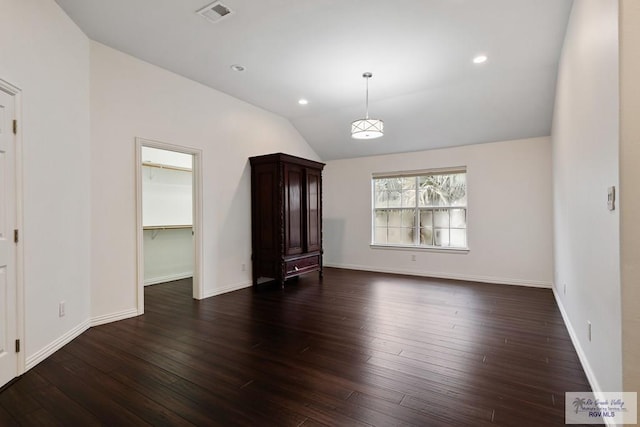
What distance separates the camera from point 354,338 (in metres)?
2.96

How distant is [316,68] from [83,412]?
12.7ft

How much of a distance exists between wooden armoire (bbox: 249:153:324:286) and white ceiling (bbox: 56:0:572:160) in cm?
109

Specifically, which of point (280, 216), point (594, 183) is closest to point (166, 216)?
point (280, 216)

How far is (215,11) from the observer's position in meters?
2.81

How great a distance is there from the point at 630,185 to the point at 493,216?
4303 mm

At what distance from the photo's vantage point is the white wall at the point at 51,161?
7.82 feet

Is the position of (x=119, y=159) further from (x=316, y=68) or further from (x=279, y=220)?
(x=316, y=68)

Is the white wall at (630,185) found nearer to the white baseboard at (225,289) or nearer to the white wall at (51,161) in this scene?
the white wall at (51,161)

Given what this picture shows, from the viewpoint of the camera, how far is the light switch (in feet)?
4.99

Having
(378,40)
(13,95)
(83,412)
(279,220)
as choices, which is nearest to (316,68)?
(378,40)

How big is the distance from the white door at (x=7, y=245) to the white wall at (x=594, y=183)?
11.9 ft

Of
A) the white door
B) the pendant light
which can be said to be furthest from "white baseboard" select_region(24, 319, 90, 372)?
the pendant light

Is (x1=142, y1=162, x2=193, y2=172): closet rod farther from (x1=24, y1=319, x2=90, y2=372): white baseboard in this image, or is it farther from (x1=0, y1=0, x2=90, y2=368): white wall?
(x1=24, y1=319, x2=90, y2=372): white baseboard

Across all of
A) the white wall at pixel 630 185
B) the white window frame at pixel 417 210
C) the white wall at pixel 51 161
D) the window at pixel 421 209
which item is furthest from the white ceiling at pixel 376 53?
the white wall at pixel 630 185
